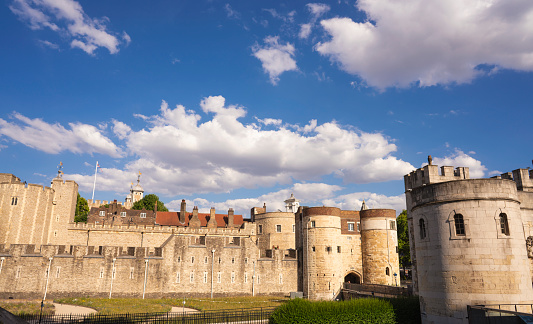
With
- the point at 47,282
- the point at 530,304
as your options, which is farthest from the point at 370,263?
the point at 47,282

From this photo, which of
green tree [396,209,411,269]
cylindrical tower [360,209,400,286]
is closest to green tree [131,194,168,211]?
cylindrical tower [360,209,400,286]

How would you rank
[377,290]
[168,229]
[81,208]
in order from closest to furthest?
[377,290]
[168,229]
[81,208]

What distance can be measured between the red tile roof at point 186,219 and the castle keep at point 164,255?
437cm

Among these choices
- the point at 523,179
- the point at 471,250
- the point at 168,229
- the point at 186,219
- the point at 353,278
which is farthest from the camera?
the point at 186,219

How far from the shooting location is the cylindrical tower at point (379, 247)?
49.7 meters

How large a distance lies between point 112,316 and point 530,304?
92.3 feet

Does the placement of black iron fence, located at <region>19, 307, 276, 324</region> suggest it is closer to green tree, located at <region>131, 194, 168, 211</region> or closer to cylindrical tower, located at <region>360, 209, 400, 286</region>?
cylindrical tower, located at <region>360, 209, 400, 286</region>

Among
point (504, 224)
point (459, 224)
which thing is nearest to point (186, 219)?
point (459, 224)

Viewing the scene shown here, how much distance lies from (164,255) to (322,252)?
22.1 m

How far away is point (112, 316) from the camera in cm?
2697

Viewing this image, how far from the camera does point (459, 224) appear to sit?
20.8 metres

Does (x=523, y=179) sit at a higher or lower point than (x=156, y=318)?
higher

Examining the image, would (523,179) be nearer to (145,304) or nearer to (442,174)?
(442,174)

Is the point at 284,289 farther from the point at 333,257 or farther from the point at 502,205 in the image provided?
the point at 502,205
